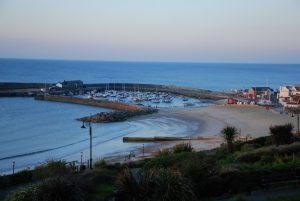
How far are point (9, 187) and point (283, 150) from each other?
10860 mm

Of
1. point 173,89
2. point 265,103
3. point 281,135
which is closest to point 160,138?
point 281,135

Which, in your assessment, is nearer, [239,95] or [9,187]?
[9,187]

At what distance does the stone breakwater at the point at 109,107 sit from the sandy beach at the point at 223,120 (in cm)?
251

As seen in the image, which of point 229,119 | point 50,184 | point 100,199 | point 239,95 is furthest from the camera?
point 239,95

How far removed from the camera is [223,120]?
1868 inches

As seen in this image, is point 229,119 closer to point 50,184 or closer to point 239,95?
point 239,95

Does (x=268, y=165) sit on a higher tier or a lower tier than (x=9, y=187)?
higher

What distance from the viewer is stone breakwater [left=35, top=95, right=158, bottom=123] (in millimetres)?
49706

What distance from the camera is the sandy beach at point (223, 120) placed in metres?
33.4

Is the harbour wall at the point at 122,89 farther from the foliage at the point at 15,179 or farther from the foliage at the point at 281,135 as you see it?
the foliage at the point at 15,179

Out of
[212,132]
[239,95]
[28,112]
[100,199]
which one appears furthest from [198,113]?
[100,199]

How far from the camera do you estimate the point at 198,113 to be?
54.2m

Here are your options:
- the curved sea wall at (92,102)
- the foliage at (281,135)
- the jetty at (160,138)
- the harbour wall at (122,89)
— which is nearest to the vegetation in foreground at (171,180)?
the foliage at (281,135)

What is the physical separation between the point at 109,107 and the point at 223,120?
2334cm
